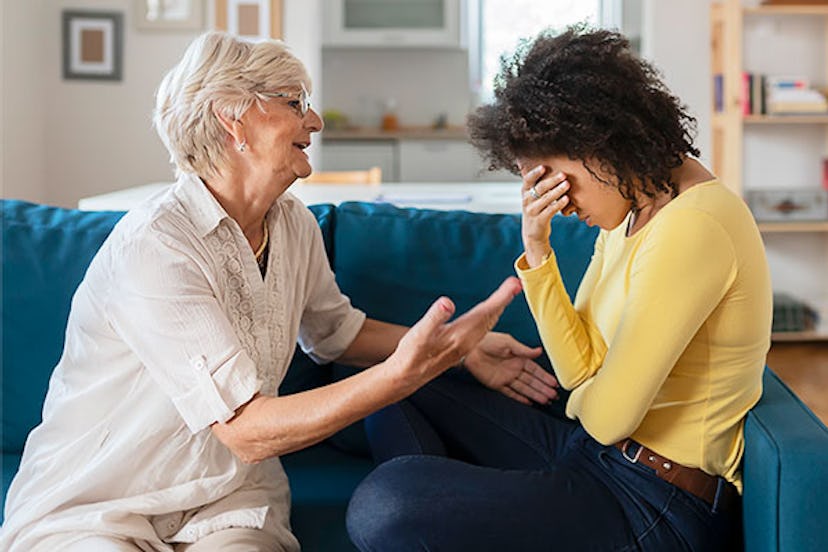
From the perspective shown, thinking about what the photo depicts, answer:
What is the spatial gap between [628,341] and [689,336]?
84mm

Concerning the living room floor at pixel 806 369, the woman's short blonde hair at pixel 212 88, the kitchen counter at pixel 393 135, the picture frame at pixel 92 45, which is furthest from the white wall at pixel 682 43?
the woman's short blonde hair at pixel 212 88

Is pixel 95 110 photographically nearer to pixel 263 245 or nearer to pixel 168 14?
pixel 168 14

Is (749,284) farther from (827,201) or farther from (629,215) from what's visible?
(827,201)

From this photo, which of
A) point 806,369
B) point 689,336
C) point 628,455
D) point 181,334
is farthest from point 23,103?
point 689,336

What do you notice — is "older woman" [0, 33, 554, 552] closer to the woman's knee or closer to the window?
the woman's knee

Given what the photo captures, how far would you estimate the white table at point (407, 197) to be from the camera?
124 inches

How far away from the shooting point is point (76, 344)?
172 centimetres

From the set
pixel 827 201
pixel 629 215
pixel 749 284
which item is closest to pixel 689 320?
pixel 749 284

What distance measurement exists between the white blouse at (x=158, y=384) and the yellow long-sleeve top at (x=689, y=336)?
1.76ft

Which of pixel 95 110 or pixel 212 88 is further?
pixel 95 110

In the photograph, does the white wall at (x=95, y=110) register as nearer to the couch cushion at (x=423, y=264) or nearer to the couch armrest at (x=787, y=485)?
the couch cushion at (x=423, y=264)

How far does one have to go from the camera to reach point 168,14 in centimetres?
617

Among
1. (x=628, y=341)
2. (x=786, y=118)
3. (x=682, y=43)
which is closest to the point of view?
(x=628, y=341)

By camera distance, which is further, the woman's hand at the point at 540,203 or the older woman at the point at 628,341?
the woman's hand at the point at 540,203
